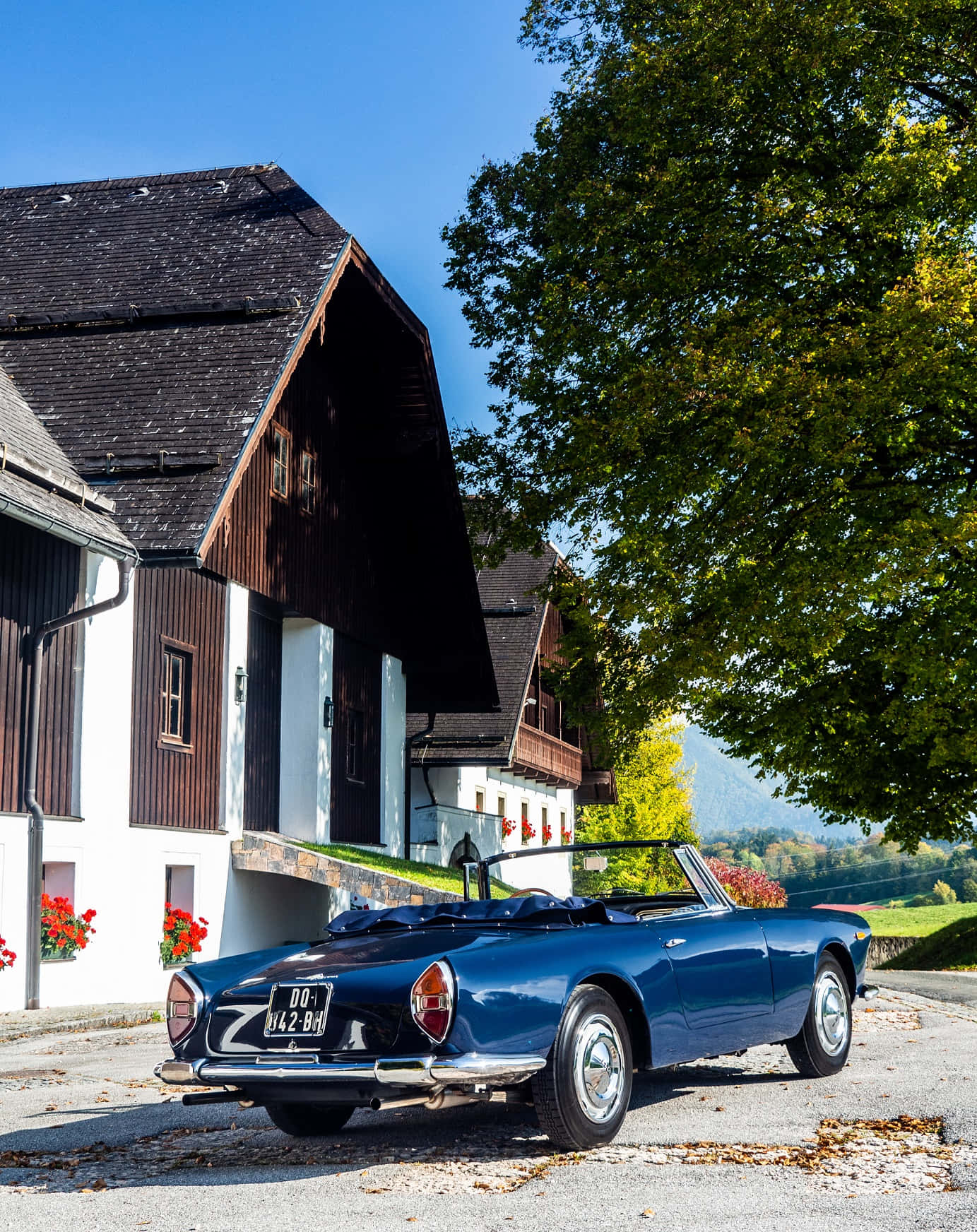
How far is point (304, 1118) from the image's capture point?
6180 millimetres

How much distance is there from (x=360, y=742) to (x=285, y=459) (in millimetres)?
5191

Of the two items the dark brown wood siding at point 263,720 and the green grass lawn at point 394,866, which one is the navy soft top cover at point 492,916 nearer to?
the green grass lawn at point 394,866

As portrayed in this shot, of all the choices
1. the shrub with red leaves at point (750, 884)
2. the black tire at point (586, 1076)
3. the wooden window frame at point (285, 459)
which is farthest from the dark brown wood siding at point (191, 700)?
the shrub with red leaves at point (750, 884)

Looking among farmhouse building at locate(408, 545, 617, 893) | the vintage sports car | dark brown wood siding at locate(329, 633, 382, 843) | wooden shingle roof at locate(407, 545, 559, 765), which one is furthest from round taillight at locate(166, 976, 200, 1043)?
wooden shingle roof at locate(407, 545, 559, 765)

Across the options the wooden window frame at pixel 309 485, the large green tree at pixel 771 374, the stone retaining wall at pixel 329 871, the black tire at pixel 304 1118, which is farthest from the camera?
the wooden window frame at pixel 309 485

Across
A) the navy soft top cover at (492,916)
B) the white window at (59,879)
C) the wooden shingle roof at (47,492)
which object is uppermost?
the wooden shingle roof at (47,492)

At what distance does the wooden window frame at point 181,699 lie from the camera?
16469 mm

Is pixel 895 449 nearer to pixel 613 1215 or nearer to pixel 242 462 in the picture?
pixel 242 462

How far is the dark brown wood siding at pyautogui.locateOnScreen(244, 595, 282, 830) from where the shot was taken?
18.6m

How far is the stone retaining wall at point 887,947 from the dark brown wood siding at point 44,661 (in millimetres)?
19901

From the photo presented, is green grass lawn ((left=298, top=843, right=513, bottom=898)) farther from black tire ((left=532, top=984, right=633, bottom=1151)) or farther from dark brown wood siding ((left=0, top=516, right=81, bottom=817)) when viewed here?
black tire ((left=532, top=984, right=633, bottom=1151))

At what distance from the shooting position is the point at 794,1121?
6090mm

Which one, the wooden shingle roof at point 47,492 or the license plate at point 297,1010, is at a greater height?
the wooden shingle roof at point 47,492

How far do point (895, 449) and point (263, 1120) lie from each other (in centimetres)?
1262
